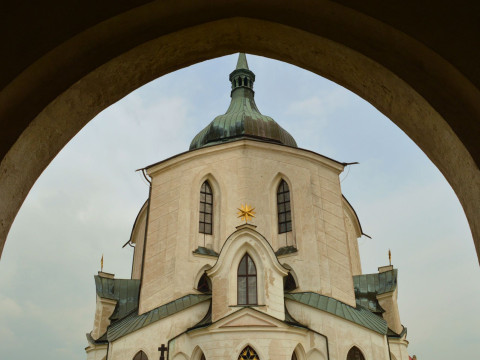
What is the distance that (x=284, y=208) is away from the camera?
85.3ft

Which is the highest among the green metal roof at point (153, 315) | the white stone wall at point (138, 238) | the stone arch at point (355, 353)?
the white stone wall at point (138, 238)

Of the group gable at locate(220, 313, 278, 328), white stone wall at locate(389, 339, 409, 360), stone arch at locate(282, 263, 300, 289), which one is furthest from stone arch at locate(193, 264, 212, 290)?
white stone wall at locate(389, 339, 409, 360)

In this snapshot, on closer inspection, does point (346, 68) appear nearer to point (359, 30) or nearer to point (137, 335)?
point (359, 30)

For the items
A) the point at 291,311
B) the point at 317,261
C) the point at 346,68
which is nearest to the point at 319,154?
the point at 317,261

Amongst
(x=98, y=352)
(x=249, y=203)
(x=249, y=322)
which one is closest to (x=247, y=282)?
(x=249, y=322)

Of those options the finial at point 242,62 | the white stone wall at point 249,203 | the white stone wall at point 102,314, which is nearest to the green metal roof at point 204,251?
the white stone wall at point 249,203

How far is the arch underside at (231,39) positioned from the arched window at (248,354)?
17.1 m

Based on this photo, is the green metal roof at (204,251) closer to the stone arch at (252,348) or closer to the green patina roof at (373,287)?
the stone arch at (252,348)

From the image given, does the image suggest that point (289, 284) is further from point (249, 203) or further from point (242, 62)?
point (242, 62)

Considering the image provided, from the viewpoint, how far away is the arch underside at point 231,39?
2654 mm

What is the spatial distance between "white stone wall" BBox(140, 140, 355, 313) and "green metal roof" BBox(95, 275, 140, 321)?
258 centimetres

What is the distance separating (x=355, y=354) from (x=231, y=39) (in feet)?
65.4

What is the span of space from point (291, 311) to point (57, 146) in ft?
66.0

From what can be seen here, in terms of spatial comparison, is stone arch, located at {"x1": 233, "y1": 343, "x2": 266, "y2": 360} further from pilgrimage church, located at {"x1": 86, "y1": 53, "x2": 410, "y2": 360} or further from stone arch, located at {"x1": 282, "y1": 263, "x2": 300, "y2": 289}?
stone arch, located at {"x1": 282, "y1": 263, "x2": 300, "y2": 289}
